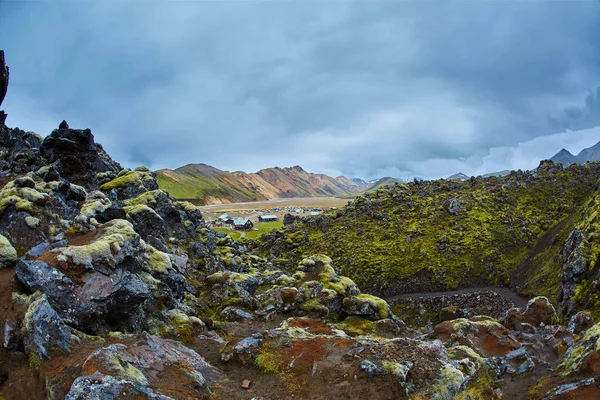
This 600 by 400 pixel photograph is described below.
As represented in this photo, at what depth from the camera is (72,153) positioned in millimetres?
55406

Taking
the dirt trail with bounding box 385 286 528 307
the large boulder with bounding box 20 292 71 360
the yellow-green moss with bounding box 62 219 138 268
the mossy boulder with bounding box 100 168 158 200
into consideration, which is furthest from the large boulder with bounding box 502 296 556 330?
the mossy boulder with bounding box 100 168 158 200

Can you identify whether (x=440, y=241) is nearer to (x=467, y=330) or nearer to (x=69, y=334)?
(x=467, y=330)

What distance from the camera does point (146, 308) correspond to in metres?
26.5

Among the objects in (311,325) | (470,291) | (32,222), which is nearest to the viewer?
(32,222)

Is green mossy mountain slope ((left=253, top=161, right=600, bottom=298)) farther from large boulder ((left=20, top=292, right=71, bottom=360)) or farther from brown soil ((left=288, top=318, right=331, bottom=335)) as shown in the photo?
large boulder ((left=20, top=292, right=71, bottom=360))

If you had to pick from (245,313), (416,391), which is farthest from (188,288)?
(416,391)

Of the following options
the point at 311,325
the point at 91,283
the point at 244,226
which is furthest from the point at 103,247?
the point at 244,226

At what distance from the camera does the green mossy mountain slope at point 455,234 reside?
7838 centimetres

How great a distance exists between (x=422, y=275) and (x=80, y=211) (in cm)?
7066

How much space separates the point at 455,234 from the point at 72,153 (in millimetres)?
89420

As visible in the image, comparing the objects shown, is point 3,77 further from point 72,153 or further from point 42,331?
point 42,331

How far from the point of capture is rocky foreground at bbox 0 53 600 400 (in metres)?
16.9

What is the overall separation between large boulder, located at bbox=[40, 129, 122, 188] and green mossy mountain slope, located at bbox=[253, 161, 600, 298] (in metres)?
52.3

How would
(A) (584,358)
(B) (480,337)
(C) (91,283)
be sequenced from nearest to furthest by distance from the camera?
1. (C) (91,283)
2. (A) (584,358)
3. (B) (480,337)
